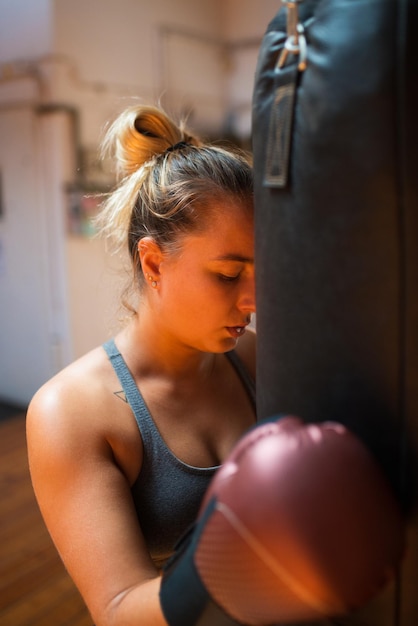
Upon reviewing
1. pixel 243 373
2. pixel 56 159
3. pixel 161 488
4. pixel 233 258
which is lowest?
pixel 161 488

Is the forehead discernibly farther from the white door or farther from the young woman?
the white door

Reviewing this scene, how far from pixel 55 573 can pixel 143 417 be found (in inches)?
64.0

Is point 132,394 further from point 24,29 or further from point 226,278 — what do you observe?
point 24,29

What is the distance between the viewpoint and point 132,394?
1.01 meters

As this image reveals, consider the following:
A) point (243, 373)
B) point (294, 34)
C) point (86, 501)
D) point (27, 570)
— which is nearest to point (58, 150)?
point (27, 570)

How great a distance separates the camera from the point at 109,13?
3.75 meters

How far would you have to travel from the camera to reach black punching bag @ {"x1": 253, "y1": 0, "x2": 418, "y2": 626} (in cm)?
46

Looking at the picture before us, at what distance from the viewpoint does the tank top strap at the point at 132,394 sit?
978 mm

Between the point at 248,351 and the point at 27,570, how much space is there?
1606 mm

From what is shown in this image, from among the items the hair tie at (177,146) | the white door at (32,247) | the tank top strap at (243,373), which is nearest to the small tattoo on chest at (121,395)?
the tank top strap at (243,373)

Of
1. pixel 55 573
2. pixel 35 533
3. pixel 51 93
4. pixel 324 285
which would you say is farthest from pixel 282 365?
pixel 51 93

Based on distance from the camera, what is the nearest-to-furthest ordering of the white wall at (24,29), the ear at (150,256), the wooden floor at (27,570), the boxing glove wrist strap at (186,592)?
the boxing glove wrist strap at (186,592) → the ear at (150,256) → the wooden floor at (27,570) → the white wall at (24,29)

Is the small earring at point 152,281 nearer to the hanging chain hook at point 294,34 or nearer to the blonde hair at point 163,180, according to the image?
the blonde hair at point 163,180

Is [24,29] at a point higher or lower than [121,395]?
higher
